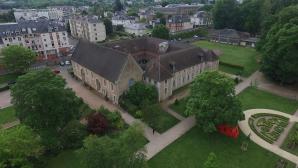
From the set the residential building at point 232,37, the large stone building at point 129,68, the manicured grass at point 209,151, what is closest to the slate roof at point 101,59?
the large stone building at point 129,68

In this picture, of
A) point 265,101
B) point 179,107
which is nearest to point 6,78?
point 179,107

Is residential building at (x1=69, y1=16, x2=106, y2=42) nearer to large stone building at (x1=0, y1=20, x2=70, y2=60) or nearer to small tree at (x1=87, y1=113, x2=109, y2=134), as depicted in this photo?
large stone building at (x1=0, y1=20, x2=70, y2=60)

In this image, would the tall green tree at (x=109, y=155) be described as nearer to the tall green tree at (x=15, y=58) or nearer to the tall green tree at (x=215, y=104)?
the tall green tree at (x=215, y=104)

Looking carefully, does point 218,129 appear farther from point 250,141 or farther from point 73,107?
point 73,107

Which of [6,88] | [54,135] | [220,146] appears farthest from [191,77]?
[6,88]

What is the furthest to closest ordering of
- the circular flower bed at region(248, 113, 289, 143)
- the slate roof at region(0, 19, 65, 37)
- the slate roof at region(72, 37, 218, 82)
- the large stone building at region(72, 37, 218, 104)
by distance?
the slate roof at region(0, 19, 65, 37) → the slate roof at region(72, 37, 218, 82) → the large stone building at region(72, 37, 218, 104) → the circular flower bed at region(248, 113, 289, 143)

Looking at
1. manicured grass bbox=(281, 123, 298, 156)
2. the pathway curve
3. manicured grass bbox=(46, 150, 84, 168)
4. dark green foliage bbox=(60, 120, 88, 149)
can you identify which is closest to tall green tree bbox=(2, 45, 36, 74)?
dark green foliage bbox=(60, 120, 88, 149)

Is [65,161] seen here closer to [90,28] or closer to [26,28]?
[26,28]
